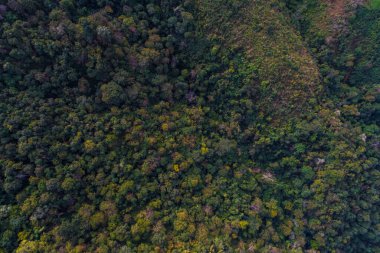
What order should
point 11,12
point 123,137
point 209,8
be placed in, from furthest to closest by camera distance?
1. point 209,8
2. point 123,137
3. point 11,12

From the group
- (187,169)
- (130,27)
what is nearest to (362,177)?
(187,169)

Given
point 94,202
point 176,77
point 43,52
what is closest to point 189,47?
point 176,77

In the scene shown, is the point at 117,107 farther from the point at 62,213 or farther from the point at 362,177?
the point at 362,177

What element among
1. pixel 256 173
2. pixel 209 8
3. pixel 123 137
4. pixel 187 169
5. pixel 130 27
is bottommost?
pixel 256 173

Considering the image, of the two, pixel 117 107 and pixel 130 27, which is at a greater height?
pixel 130 27

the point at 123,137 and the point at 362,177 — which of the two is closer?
the point at 123,137

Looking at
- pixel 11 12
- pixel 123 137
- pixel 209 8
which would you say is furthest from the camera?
pixel 209 8

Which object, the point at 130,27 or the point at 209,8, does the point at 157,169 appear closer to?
the point at 130,27
